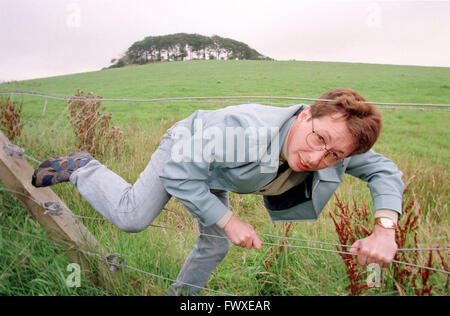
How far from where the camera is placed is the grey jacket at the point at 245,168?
1.38 m

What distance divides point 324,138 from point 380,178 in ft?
1.47

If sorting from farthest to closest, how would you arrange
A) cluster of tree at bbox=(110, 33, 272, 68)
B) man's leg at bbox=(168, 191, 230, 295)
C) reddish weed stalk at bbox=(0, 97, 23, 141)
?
cluster of tree at bbox=(110, 33, 272, 68) < reddish weed stalk at bbox=(0, 97, 23, 141) < man's leg at bbox=(168, 191, 230, 295)

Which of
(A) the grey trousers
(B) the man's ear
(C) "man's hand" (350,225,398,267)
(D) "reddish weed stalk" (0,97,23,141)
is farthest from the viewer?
(D) "reddish weed stalk" (0,97,23,141)

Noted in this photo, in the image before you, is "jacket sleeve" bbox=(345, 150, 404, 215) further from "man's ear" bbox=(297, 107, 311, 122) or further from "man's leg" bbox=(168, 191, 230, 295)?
"man's leg" bbox=(168, 191, 230, 295)

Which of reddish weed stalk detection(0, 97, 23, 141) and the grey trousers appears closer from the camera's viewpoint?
the grey trousers

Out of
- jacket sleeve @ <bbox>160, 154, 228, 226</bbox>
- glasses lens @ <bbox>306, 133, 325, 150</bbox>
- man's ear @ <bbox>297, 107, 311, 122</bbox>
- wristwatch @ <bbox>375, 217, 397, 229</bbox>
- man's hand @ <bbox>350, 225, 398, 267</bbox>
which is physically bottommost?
man's hand @ <bbox>350, 225, 398, 267</bbox>

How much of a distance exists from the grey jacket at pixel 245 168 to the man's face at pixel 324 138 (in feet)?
0.27

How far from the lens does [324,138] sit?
1.36 m

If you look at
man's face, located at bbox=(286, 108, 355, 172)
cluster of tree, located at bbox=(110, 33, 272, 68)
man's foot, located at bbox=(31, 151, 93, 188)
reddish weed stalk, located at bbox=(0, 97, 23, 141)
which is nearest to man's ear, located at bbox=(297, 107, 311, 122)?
man's face, located at bbox=(286, 108, 355, 172)

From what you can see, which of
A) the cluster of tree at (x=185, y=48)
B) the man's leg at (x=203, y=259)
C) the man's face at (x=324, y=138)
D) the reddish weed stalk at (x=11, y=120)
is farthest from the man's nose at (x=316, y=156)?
the cluster of tree at (x=185, y=48)

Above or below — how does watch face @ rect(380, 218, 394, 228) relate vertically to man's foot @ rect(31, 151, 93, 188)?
below

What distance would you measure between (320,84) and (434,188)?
13.7 meters

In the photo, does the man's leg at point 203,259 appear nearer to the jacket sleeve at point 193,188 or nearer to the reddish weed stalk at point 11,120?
the jacket sleeve at point 193,188

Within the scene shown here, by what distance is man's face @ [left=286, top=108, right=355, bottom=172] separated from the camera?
1.35m
